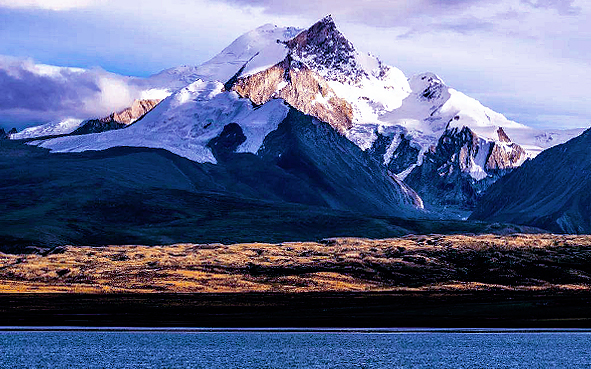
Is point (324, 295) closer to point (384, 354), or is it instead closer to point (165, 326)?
point (165, 326)

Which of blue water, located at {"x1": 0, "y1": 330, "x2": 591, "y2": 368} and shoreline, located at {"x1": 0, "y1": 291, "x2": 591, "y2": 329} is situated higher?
blue water, located at {"x1": 0, "y1": 330, "x2": 591, "y2": 368}

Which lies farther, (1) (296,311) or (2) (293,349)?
(1) (296,311)

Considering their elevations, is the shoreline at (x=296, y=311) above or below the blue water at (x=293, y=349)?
below

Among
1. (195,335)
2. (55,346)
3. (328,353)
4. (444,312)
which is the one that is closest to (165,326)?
(195,335)

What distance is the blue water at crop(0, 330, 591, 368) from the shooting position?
115562 mm

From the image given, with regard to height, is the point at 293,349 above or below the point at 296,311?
above

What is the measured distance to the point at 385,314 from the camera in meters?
160

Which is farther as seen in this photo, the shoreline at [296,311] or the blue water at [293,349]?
the shoreline at [296,311]

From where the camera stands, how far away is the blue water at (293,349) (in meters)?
116

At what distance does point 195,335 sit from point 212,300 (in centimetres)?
4665

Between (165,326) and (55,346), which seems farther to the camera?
(165,326)

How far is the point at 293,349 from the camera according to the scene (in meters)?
127

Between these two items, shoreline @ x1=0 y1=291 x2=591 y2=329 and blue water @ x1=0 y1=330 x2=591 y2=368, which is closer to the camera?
blue water @ x1=0 y1=330 x2=591 y2=368

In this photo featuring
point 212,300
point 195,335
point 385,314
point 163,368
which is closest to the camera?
point 163,368
